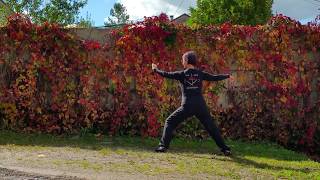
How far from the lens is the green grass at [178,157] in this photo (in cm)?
781

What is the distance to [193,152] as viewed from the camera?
9.52m

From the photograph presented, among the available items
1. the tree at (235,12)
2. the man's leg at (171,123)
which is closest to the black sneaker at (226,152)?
the man's leg at (171,123)

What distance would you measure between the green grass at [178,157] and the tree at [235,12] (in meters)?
12.0

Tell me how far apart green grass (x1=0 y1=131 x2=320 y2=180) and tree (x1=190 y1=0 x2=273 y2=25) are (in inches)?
471

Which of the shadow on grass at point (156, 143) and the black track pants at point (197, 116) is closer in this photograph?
the black track pants at point (197, 116)

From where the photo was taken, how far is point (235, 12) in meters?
22.8

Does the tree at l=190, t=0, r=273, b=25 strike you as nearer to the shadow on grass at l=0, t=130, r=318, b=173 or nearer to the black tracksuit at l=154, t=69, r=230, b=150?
the shadow on grass at l=0, t=130, r=318, b=173

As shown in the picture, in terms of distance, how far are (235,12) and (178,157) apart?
48.2ft

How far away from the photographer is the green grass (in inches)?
308

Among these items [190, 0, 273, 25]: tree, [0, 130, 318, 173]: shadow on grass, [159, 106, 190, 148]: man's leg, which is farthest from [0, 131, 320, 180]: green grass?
[190, 0, 273, 25]: tree

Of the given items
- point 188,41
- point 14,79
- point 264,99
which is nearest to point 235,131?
point 264,99

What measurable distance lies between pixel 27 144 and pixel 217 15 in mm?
15045

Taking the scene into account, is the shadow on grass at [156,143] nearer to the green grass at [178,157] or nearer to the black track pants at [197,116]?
the green grass at [178,157]

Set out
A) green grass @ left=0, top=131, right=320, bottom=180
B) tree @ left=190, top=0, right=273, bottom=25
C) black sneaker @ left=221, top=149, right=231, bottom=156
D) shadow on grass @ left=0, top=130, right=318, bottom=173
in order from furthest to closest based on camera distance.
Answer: tree @ left=190, top=0, right=273, bottom=25
shadow on grass @ left=0, top=130, right=318, bottom=173
black sneaker @ left=221, top=149, right=231, bottom=156
green grass @ left=0, top=131, right=320, bottom=180
